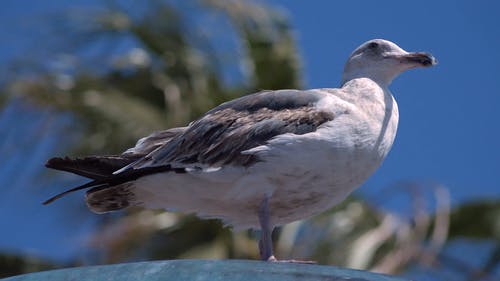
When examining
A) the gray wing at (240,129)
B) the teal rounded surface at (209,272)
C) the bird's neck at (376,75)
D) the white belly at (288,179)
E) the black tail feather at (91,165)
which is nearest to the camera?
the teal rounded surface at (209,272)

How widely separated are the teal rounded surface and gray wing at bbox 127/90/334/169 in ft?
5.35

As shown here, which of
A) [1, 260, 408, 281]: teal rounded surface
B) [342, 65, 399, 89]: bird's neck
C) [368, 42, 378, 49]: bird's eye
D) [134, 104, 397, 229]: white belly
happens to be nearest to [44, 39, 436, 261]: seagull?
[134, 104, 397, 229]: white belly

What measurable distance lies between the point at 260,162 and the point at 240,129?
12.5 inches

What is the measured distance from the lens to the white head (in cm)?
841

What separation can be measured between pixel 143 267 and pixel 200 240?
982 cm

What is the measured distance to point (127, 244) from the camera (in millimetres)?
14914

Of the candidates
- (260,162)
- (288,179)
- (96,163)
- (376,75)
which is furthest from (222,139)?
(376,75)

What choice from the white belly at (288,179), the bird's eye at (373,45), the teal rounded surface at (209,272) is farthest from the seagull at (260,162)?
the teal rounded surface at (209,272)

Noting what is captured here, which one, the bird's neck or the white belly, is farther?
the bird's neck

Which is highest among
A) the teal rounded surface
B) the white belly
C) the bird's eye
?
the bird's eye

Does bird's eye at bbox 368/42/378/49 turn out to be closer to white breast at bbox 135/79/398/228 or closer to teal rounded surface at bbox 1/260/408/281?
white breast at bbox 135/79/398/228

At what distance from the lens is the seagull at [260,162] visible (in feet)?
24.5

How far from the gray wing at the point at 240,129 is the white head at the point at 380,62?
0.69 meters

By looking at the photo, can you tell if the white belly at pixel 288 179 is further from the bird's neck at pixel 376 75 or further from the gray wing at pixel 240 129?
the bird's neck at pixel 376 75
